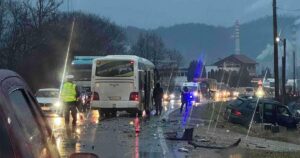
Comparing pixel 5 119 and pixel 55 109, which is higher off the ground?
pixel 5 119

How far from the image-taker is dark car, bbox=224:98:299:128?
101 feet

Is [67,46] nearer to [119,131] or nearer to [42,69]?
[42,69]

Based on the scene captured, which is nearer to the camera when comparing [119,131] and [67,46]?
[119,131]

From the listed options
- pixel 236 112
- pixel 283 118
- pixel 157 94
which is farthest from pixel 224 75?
pixel 236 112

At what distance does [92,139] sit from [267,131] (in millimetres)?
11186

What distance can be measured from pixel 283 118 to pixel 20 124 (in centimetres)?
3006

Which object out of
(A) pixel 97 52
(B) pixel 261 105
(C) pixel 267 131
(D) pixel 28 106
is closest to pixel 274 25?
(B) pixel 261 105

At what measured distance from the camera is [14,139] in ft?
9.17

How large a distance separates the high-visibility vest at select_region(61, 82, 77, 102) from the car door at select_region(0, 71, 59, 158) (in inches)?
693

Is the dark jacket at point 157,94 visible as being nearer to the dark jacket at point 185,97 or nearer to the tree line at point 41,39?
the dark jacket at point 185,97

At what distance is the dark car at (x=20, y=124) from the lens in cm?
274

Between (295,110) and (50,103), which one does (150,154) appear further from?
(295,110)

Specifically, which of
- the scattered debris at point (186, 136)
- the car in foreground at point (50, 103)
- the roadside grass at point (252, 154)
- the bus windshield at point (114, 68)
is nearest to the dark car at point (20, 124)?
the roadside grass at point (252, 154)

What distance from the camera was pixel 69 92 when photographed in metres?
22.0
